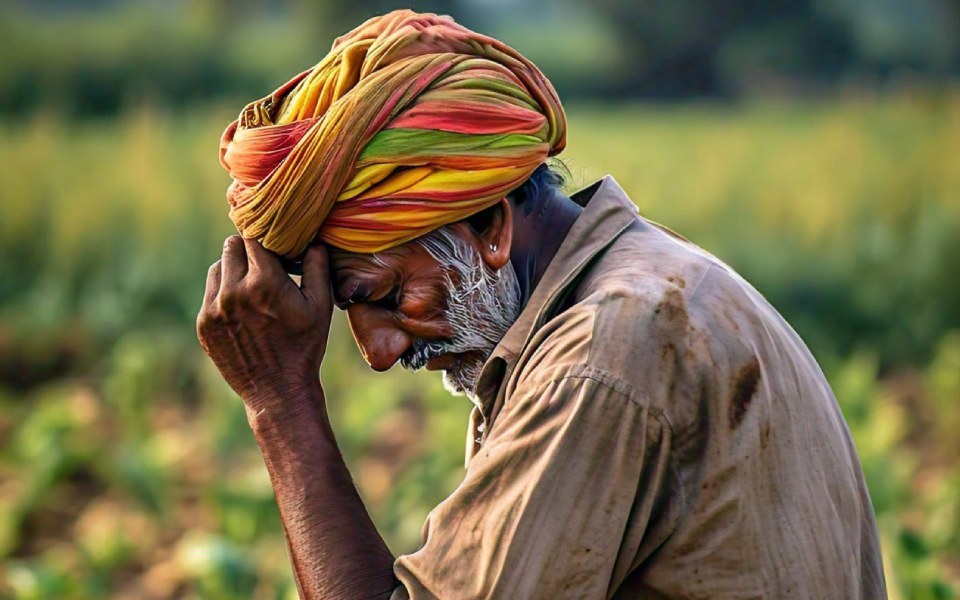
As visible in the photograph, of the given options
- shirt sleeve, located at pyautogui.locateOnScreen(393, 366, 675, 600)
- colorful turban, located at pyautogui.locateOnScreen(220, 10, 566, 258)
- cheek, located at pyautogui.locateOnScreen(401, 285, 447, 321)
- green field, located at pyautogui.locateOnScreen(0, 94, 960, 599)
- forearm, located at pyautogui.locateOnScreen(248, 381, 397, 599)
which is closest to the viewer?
shirt sleeve, located at pyautogui.locateOnScreen(393, 366, 675, 600)

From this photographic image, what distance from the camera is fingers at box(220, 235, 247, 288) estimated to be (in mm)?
2289

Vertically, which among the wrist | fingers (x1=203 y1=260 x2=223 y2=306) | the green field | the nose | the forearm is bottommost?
the green field

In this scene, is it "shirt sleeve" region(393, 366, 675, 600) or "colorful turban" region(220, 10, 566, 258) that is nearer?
"shirt sleeve" region(393, 366, 675, 600)

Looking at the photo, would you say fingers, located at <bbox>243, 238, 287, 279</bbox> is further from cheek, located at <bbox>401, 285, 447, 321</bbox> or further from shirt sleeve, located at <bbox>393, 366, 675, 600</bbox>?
shirt sleeve, located at <bbox>393, 366, 675, 600</bbox>

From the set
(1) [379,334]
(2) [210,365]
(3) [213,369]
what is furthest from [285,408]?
(2) [210,365]

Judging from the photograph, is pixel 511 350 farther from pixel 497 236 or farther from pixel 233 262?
pixel 233 262

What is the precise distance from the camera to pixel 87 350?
25.8ft

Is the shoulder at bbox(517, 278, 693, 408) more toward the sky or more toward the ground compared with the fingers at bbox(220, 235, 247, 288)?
more toward the ground

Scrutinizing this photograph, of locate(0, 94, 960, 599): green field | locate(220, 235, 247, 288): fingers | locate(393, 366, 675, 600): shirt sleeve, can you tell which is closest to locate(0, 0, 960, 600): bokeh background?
locate(0, 94, 960, 599): green field

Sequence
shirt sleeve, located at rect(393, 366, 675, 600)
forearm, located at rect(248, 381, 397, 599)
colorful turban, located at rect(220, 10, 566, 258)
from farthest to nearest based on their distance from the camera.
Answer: colorful turban, located at rect(220, 10, 566, 258) → forearm, located at rect(248, 381, 397, 599) → shirt sleeve, located at rect(393, 366, 675, 600)

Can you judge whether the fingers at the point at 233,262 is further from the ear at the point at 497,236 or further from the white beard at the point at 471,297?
the ear at the point at 497,236

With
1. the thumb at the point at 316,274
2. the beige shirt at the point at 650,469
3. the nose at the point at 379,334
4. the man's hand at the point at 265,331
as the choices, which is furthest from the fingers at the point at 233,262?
the beige shirt at the point at 650,469

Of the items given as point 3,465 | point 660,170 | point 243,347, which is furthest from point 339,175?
point 660,170

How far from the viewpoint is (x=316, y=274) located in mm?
2326
